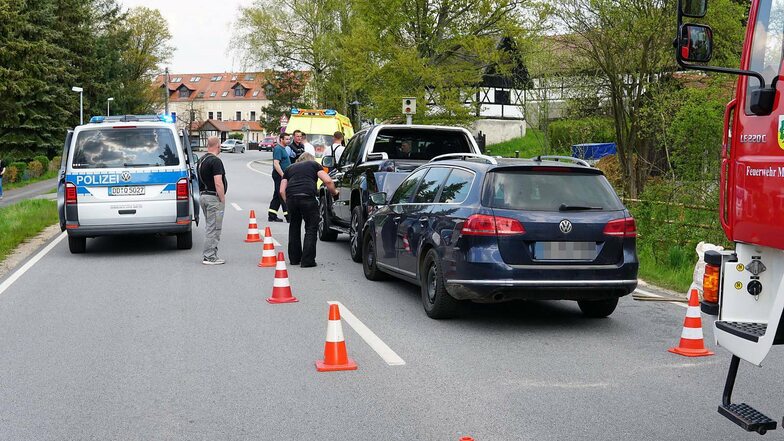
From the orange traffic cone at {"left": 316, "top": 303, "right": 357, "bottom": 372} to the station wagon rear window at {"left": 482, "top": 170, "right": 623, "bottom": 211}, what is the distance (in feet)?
7.10

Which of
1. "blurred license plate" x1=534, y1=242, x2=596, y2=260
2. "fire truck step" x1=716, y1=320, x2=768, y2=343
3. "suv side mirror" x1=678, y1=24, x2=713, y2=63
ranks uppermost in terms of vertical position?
"suv side mirror" x1=678, y1=24, x2=713, y2=63

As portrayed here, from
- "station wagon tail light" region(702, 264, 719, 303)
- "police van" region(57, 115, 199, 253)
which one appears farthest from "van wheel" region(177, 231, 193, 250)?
"station wagon tail light" region(702, 264, 719, 303)

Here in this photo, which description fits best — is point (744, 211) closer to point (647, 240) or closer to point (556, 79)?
point (647, 240)

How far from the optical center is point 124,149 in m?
14.4

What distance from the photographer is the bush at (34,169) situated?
1732 inches

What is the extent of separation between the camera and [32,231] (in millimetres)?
18047

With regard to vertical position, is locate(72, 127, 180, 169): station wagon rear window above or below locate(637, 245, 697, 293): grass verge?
above

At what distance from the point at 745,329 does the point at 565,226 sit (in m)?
3.56

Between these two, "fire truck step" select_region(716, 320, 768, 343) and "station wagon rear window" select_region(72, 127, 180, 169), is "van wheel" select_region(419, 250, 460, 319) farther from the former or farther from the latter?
"station wagon rear window" select_region(72, 127, 180, 169)

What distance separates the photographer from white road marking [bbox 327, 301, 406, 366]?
23.5 ft

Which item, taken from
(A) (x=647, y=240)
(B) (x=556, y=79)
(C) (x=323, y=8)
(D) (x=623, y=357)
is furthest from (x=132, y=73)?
(D) (x=623, y=357)

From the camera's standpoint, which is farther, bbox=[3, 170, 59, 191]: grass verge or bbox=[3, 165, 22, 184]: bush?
bbox=[3, 165, 22, 184]: bush

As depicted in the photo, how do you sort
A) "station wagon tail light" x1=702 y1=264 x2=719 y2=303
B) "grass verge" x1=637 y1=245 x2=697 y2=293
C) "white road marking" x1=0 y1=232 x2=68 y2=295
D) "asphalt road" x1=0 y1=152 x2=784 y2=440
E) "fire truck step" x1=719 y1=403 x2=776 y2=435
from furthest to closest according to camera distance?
1. "grass verge" x1=637 y1=245 x2=697 y2=293
2. "white road marking" x1=0 y1=232 x2=68 y2=295
3. "asphalt road" x1=0 y1=152 x2=784 y2=440
4. "station wagon tail light" x1=702 y1=264 x2=719 y2=303
5. "fire truck step" x1=719 y1=403 x2=776 y2=435

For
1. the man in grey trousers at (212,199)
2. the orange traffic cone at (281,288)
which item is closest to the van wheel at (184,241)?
the man in grey trousers at (212,199)
